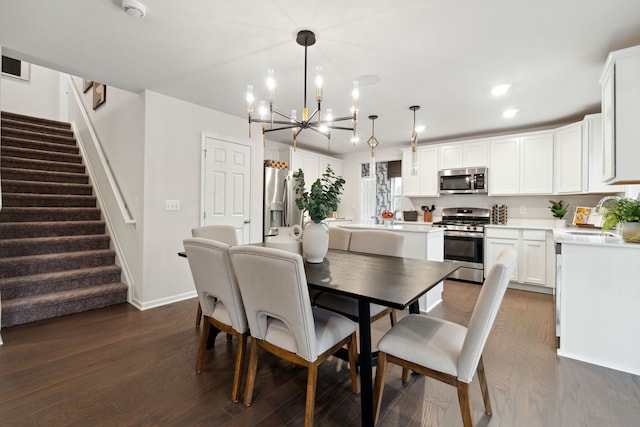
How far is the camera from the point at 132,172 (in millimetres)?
3406

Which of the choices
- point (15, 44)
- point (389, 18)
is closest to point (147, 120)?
point (15, 44)

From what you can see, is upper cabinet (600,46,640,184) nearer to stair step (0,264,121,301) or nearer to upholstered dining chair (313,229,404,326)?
upholstered dining chair (313,229,404,326)

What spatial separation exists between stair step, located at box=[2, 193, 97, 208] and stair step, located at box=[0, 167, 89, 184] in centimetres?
42

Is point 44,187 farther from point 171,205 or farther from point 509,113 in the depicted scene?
point 509,113

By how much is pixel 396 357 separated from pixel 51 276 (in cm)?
365

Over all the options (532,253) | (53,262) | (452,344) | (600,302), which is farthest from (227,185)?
(532,253)

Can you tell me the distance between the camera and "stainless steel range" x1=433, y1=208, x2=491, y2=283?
4.39 meters

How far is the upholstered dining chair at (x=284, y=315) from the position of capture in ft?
4.40

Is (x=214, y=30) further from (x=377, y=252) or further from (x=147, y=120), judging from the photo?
(x=377, y=252)

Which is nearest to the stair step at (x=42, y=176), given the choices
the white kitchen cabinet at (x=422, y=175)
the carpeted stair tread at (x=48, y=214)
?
the carpeted stair tread at (x=48, y=214)

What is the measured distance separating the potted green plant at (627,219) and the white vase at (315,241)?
7.05 feet

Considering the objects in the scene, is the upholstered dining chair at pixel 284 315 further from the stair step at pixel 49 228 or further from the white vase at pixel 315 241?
the stair step at pixel 49 228

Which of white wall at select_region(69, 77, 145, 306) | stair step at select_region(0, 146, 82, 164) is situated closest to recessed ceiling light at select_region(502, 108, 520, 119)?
white wall at select_region(69, 77, 145, 306)

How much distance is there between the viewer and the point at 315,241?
2008mm
